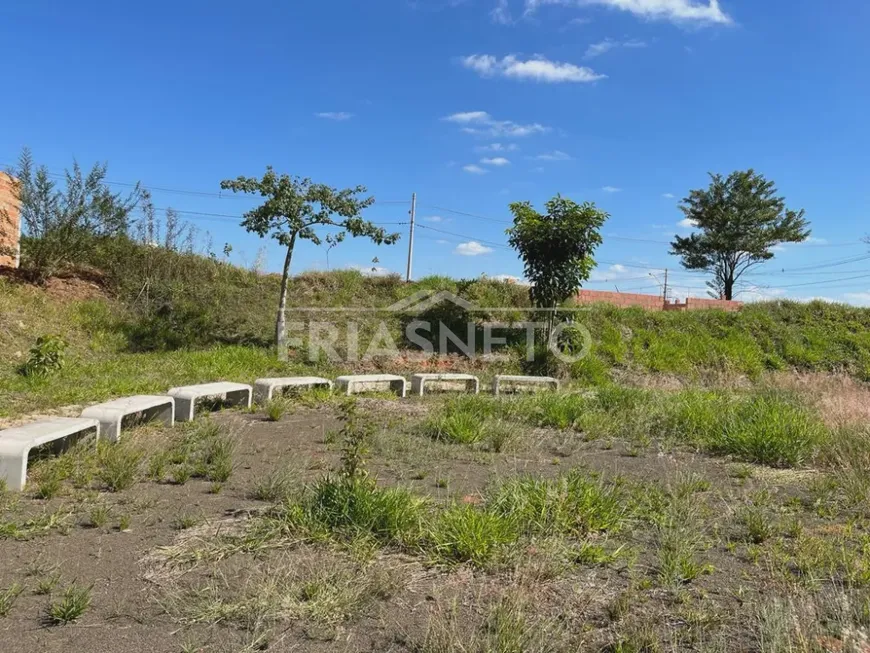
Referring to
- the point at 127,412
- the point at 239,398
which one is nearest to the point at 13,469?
the point at 127,412

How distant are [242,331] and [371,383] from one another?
12.4 ft

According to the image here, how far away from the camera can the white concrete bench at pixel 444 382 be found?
29.8ft

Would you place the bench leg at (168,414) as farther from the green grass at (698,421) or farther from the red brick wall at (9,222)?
the red brick wall at (9,222)

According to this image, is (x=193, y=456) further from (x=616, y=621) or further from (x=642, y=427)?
(x=642, y=427)

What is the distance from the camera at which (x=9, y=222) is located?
1057cm

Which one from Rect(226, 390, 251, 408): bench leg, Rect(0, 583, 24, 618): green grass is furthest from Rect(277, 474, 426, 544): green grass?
Rect(226, 390, 251, 408): bench leg

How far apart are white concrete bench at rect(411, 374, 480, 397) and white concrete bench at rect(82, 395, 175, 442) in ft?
12.6

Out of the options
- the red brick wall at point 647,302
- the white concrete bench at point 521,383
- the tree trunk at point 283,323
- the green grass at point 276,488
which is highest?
the red brick wall at point 647,302

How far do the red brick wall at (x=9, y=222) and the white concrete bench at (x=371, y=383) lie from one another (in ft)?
22.3

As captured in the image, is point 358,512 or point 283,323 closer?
point 358,512

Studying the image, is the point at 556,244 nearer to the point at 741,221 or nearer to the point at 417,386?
the point at 417,386

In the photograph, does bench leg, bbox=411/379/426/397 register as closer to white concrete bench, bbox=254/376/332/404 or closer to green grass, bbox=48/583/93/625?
white concrete bench, bbox=254/376/332/404

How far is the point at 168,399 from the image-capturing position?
5789 millimetres

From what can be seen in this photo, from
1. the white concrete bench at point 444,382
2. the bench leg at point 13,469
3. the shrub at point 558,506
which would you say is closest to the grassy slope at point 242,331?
the white concrete bench at point 444,382
